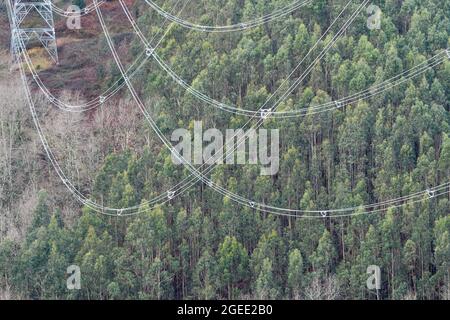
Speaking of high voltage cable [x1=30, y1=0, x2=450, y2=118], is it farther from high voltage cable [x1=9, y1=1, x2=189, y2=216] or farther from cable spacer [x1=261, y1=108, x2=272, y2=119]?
high voltage cable [x1=9, y1=1, x2=189, y2=216]

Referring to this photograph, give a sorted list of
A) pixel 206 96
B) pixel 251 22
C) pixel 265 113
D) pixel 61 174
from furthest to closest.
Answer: pixel 251 22 → pixel 61 174 → pixel 206 96 → pixel 265 113

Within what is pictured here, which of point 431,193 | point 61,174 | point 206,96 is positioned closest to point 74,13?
point 61,174

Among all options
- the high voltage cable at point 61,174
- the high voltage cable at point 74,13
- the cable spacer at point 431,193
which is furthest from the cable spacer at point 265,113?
the high voltage cable at point 74,13

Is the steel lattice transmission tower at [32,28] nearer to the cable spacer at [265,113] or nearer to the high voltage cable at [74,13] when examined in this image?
the high voltage cable at [74,13]

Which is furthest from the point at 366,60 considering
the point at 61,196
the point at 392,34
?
the point at 61,196

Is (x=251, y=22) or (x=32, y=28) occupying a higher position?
(x=32, y=28)

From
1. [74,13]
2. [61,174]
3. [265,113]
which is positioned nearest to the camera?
[265,113]

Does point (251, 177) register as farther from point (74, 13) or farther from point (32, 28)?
point (74, 13)

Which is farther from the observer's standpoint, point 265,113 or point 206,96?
point 206,96

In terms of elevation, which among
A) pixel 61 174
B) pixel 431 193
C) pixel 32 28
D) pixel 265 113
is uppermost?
pixel 32 28
